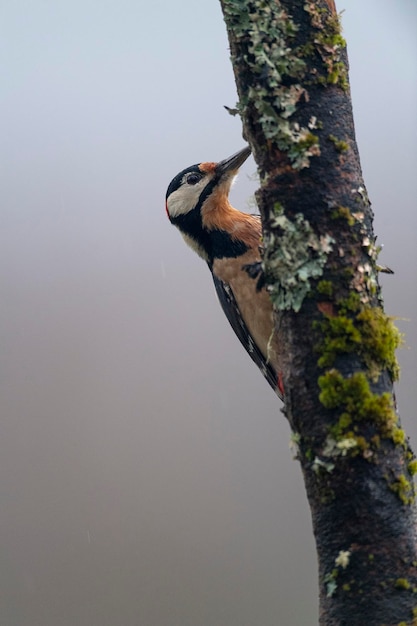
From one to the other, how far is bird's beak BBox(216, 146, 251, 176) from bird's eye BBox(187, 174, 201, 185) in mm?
73

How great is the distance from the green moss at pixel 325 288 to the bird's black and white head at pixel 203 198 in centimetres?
126

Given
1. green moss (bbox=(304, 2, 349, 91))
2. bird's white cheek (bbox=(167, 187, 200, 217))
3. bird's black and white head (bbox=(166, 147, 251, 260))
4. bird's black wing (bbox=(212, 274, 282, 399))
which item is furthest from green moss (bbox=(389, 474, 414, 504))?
bird's white cheek (bbox=(167, 187, 200, 217))

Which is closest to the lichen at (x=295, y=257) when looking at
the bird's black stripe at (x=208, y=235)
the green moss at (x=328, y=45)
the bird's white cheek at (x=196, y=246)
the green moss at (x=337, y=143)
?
the green moss at (x=337, y=143)

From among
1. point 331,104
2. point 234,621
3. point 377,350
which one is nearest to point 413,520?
point 377,350

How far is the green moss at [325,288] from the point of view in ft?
3.28

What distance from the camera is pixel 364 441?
955 mm

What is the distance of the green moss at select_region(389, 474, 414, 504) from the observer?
3.14 feet

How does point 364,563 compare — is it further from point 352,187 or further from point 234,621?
point 234,621

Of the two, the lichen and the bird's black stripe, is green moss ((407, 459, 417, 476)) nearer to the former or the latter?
the lichen

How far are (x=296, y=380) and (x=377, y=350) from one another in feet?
0.44

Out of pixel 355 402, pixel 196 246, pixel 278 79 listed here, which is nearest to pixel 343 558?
pixel 355 402

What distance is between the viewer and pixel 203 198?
228 cm

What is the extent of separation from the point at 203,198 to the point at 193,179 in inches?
3.3

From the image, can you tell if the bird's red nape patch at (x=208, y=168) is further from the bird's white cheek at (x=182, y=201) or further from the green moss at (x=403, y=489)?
the green moss at (x=403, y=489)
